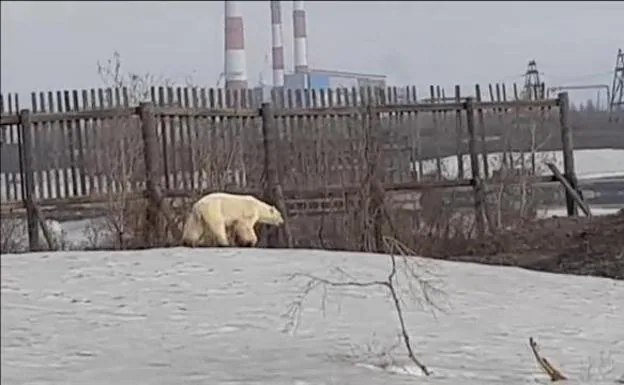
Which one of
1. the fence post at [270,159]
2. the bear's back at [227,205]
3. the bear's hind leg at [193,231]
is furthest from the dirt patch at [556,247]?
the bear's hind leg at [193,231]

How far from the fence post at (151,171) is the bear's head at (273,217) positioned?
995 mm

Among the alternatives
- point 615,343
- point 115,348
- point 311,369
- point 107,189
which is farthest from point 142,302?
point 107,189

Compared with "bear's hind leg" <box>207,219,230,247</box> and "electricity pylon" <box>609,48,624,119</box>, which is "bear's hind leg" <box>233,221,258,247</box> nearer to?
"bear's hind leg" <box>207,219,230,247</box>

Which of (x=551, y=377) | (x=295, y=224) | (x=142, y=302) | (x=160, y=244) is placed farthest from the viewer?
(x=295, y=224)

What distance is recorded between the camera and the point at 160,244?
12.0m

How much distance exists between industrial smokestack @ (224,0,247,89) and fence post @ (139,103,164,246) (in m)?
0.82

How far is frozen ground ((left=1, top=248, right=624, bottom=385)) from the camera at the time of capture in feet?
21.1

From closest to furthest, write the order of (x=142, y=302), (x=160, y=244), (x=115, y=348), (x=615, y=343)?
(x=115, y=348) → (x=615, y=343) → (x=142, y=302) → (x=160, y=244)

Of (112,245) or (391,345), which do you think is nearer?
(391,345)

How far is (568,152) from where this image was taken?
50.1ft

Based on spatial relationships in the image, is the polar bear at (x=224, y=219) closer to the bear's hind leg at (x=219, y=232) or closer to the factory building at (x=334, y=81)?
the bear's hind leg at (x=219, y=232)

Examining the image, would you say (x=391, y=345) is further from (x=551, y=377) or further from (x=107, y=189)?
(x=107, y=189)

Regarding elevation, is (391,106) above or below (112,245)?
above

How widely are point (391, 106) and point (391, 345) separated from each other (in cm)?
709
